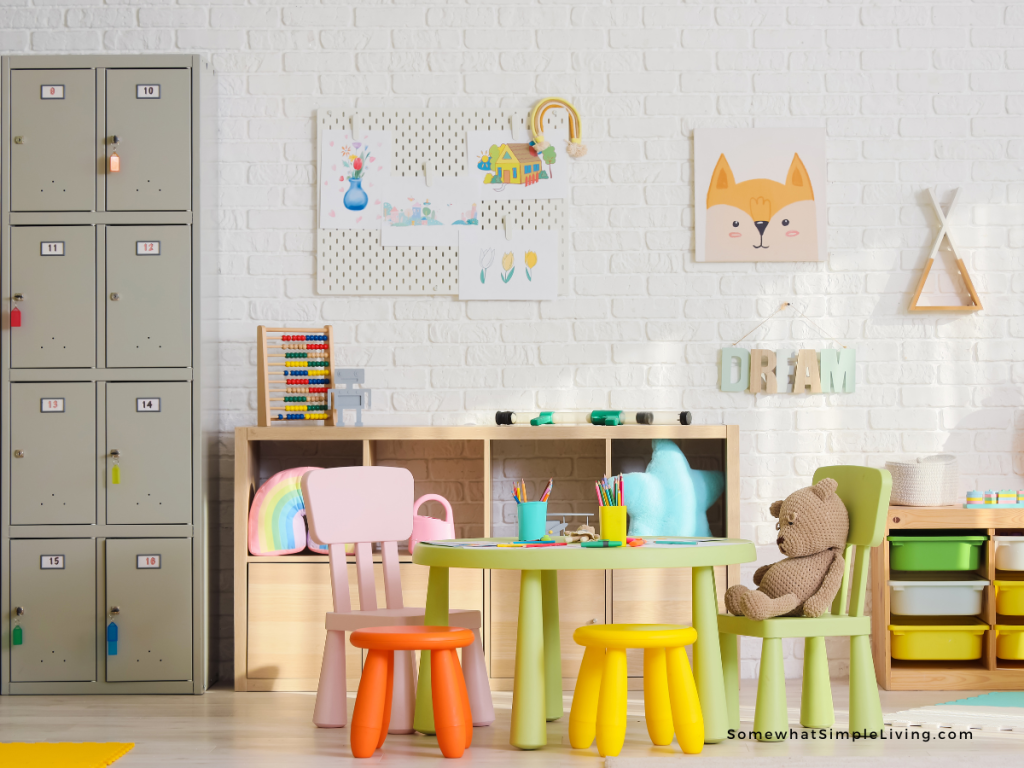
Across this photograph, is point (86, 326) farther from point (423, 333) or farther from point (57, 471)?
point (423, 333)

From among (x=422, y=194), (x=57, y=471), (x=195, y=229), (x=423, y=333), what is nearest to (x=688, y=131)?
(x=422, y=194)

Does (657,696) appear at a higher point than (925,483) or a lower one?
lower

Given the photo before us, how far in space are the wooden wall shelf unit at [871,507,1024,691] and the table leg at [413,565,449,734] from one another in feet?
4.91

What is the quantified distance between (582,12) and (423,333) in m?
1.30

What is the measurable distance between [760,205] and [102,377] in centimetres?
234

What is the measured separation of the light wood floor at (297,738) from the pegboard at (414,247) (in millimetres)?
1435

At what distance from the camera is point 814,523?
2545 millimetres

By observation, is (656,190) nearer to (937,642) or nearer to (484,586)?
(484,586)

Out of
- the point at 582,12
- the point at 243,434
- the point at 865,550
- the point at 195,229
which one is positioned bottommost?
the point at 865,550

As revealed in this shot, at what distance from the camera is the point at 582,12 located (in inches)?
138

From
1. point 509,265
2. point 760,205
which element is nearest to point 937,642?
point 760,205

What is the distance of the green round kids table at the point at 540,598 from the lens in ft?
7.38

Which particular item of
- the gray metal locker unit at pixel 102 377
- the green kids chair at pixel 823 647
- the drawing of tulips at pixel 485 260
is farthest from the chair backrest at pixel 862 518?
the gray metal locker unit at pixel 102 377

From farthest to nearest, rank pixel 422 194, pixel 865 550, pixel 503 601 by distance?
1. pixel 422 194
2. pixel 503 601
3. pixel 865 550
